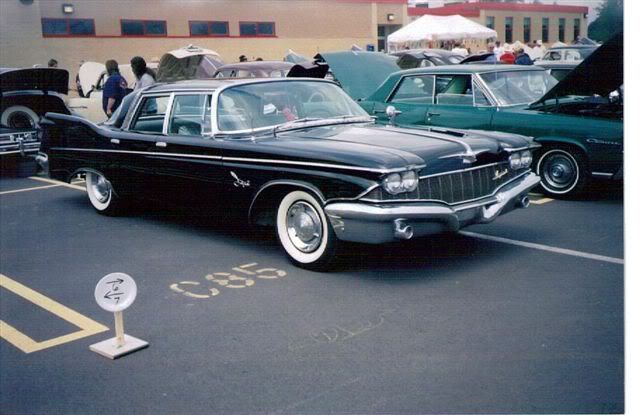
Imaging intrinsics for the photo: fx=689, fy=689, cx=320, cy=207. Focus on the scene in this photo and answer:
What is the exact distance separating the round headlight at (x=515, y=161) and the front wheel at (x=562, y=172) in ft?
5.99

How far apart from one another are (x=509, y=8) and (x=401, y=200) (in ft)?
95.0

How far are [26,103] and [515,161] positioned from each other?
825 cm

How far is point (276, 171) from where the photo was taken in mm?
5367

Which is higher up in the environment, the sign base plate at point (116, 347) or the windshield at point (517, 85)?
the windshield at point (517, 85)

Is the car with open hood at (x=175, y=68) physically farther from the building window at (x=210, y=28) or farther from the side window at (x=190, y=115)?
the side window at (x=190, y=115)

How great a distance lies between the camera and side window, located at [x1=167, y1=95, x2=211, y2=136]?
6.09 m

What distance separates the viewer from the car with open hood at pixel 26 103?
10.3 metres

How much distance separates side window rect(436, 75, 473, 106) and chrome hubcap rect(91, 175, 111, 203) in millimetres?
4041

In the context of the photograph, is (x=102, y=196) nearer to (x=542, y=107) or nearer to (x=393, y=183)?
(x=393, y=183)

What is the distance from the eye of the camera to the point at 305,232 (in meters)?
5.37

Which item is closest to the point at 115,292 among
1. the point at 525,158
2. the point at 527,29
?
the point at 525,158

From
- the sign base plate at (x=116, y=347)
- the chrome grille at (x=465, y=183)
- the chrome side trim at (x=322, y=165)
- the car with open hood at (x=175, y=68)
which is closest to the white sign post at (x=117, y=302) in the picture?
the sign base plate at (x=116, y=347)

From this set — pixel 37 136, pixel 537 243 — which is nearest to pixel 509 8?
pixel 37 136

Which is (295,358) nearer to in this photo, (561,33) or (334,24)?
(561,33)
